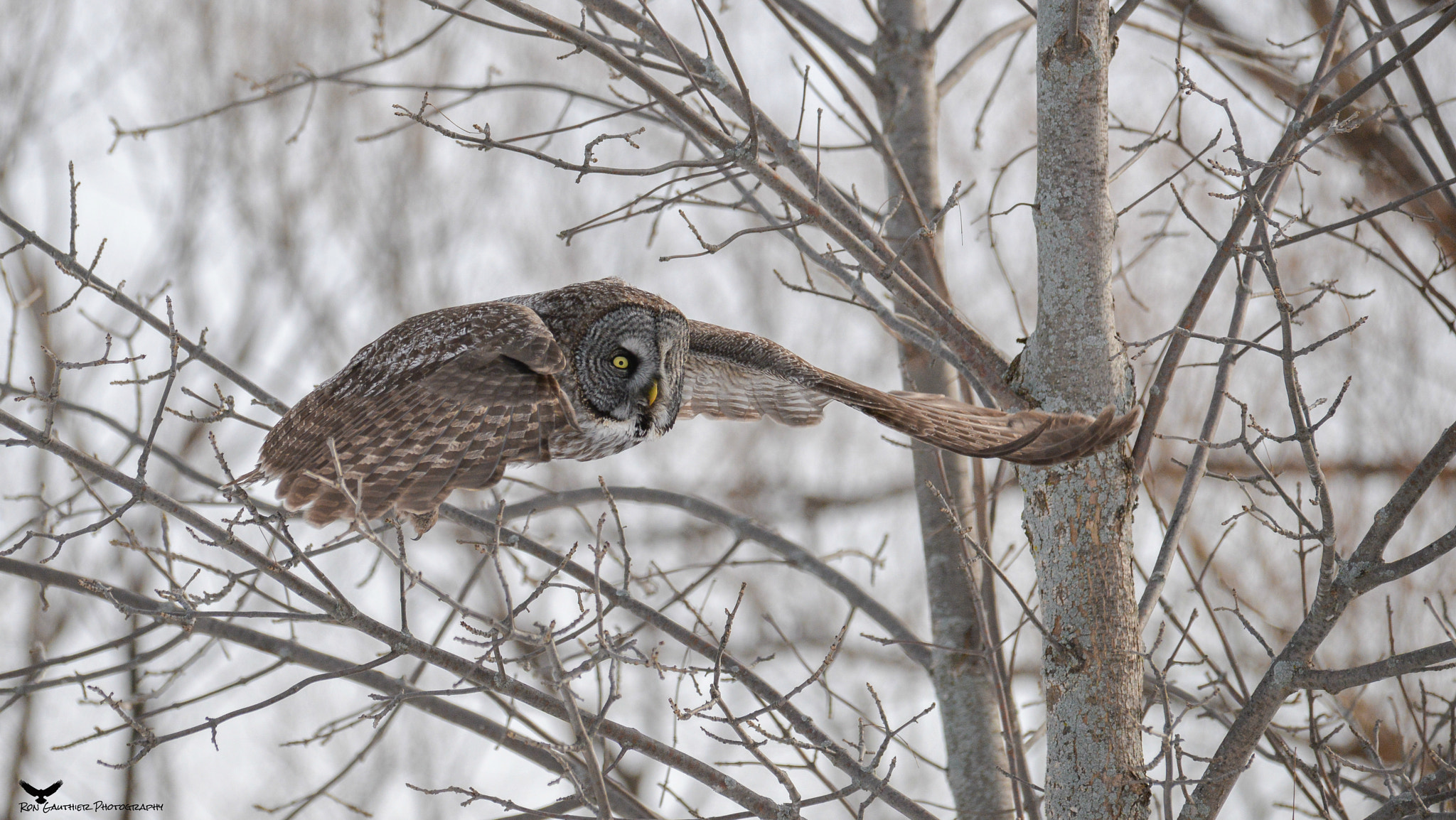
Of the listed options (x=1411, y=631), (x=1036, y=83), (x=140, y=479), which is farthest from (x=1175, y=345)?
(x=1411, y=631)

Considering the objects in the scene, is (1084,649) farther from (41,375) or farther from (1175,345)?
(41,375)

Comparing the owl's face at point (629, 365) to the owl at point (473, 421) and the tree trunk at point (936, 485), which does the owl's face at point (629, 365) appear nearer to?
the owl at point (473, 421)

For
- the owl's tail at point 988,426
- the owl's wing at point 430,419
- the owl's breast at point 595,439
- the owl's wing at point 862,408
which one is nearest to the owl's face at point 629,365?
the owl's breast at point 595,439

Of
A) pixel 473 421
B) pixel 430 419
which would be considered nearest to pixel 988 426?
pixel 473 421

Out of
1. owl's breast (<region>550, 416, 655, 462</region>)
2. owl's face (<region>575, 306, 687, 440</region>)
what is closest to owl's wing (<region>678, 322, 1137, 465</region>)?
owl's face (<region>575, 306, 687, 440</region>)

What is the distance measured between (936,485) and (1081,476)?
1.88 m

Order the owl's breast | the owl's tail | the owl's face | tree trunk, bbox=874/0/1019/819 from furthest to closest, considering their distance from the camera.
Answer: tree trunk, bbox=874/0/1019/819
the owl's face
the owl's breast
the owl's tail

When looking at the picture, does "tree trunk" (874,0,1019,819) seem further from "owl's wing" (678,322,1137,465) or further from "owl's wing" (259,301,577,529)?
"owl's wing" (259,301,577,529)

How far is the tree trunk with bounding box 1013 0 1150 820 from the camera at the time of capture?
11.0 ft

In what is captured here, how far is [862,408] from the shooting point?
3719 mm

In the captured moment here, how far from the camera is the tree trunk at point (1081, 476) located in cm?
335

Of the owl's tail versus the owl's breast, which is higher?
the owl's breast

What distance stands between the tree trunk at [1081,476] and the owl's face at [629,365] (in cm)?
155

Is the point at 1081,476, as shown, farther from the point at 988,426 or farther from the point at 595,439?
the point at 595,439
